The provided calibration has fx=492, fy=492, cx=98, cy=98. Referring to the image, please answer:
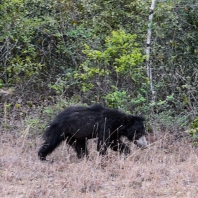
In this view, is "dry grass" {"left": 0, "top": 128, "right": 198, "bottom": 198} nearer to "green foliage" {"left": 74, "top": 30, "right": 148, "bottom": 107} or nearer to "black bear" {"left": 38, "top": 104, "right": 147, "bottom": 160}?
"black bear" {"left": 38, "top": 104, "right": 147, "bottom": 160}

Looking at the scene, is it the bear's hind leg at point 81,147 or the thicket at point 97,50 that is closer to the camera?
the bear's hind leg at point 81,147

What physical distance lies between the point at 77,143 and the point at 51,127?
672 millimetres

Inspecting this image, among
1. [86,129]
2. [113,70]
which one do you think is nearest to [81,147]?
[86,129]

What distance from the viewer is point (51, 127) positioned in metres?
9.71

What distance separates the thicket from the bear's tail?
2.25 metres

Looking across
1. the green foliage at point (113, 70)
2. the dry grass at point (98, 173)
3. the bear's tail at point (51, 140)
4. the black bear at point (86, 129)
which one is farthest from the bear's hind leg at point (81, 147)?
the green foliage at point (113, 70)

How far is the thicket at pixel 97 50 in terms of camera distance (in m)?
12.1

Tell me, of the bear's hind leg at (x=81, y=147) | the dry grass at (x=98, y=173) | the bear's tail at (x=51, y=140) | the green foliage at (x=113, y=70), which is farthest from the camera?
the green foliage at (x=113, y=70)

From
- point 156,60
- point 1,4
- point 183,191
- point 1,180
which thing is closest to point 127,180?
point 183,191

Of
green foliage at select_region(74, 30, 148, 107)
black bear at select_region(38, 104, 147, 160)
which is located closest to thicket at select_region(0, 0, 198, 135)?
green foliage at select_region(74, 30, 148, 107)

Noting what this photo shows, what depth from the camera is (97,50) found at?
12.6 m

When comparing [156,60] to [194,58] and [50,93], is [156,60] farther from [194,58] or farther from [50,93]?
[50,93]

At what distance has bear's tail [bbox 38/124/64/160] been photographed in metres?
9.59

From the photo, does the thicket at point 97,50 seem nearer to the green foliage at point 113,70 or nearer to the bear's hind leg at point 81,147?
the green foliage at point 113,70
